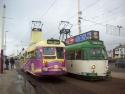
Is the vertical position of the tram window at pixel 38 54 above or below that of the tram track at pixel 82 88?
above

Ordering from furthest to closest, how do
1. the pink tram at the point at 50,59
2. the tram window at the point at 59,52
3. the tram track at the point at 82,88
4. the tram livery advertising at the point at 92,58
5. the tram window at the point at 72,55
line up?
the tram window at the point at 72,55 < the tram window at the point at 59,52 < the tram livery advertising at the point at 92,58 < the pink tram at the point at 50,59 < the tram track at the point at 82,88

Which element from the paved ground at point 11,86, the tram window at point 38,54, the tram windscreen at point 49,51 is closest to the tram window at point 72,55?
the tram windscreen at point 49,51

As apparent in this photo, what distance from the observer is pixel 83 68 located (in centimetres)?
2188

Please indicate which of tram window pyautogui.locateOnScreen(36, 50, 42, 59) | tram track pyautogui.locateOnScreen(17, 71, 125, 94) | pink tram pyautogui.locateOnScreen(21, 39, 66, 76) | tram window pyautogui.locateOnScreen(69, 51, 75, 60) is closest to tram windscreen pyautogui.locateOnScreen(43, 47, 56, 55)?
pink tram pyautogui.locateOnScreen(21, 39, 66, 76)

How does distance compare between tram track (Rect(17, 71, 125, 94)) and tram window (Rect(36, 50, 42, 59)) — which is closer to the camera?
tram track (Rect(17, 71, 125, 94))

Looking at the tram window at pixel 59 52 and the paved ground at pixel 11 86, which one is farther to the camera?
the tram window at pixel 59 52

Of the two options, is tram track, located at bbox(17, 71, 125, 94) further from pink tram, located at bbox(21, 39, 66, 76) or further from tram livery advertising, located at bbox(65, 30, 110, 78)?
tram livery advertising, located at bbox(65, 30, 110, 78)

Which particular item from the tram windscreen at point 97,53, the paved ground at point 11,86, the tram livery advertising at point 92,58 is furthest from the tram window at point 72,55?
the paved ground at point 11,86

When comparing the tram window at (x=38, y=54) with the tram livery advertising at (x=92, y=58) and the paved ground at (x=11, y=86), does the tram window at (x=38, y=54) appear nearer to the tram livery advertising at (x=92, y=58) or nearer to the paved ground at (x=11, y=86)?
the paved ground at (x=11, y=86)

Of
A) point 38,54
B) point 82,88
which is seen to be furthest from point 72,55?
point 82,88

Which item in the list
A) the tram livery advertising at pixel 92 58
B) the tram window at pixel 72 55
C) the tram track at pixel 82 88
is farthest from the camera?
the tram window at pixel 72 55

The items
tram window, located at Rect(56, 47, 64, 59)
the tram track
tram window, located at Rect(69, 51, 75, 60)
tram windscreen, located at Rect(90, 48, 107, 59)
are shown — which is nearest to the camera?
the tram track

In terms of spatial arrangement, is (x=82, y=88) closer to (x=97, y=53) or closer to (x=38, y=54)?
(x=97, y=53)

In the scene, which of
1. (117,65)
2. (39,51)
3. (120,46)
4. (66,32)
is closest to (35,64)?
(39,51)
